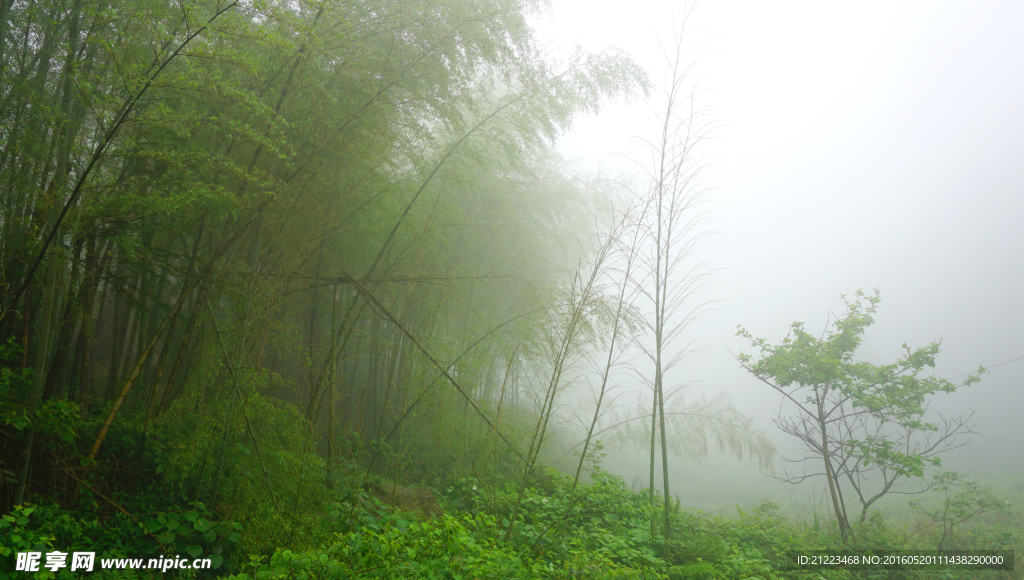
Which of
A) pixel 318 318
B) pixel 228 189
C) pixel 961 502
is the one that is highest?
pixel 228 189

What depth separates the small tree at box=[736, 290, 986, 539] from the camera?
11.7ft

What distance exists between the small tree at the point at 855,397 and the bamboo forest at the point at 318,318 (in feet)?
0.09

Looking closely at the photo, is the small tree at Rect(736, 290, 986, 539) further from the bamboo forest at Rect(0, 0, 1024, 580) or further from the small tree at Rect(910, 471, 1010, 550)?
the small tree at Rect(910, 471, 1010, 550)

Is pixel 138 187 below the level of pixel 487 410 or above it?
above

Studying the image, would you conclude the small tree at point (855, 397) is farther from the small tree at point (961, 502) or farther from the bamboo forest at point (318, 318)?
the small tree at point (961, 502)

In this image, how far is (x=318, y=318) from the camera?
3855 millimetres

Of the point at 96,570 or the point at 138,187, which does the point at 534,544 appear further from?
the point at 138,187

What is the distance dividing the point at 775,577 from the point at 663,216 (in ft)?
8.07

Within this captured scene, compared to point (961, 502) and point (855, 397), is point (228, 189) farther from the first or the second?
point (961, 502)

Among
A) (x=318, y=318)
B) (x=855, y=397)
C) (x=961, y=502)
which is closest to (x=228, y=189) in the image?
(x=318, y=318)

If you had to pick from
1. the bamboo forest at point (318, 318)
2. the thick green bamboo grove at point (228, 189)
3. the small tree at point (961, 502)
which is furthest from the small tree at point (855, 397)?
the thick green bamboo grove at point (228, 189)

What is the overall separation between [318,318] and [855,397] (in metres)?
4.53

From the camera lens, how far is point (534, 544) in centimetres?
268

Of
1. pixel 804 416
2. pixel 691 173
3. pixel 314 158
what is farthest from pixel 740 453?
pixel 314 158
